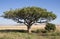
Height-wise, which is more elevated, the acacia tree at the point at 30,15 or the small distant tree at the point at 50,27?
the acacia tree at the point at 30,15

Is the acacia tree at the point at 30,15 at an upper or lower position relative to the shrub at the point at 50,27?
upper

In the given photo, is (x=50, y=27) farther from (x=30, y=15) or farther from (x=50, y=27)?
(x=30, y=15)

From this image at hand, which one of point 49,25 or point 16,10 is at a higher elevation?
point 16,10

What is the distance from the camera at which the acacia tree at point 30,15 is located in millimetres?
48688

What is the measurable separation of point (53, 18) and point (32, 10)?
7641mm

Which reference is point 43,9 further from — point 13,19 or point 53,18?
point 13,19

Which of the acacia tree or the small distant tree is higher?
the acacia tree

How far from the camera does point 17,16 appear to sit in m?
51.9

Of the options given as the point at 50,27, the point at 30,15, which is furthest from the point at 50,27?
the point at 30,15

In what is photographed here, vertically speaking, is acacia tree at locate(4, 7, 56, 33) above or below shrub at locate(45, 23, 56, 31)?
above

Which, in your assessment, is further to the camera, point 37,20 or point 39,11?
point 37,20

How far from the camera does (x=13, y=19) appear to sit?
5394 centimetres

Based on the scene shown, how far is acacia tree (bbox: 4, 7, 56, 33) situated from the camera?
1917 inches

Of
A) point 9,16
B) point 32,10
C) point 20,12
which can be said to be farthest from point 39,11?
point 9,16
